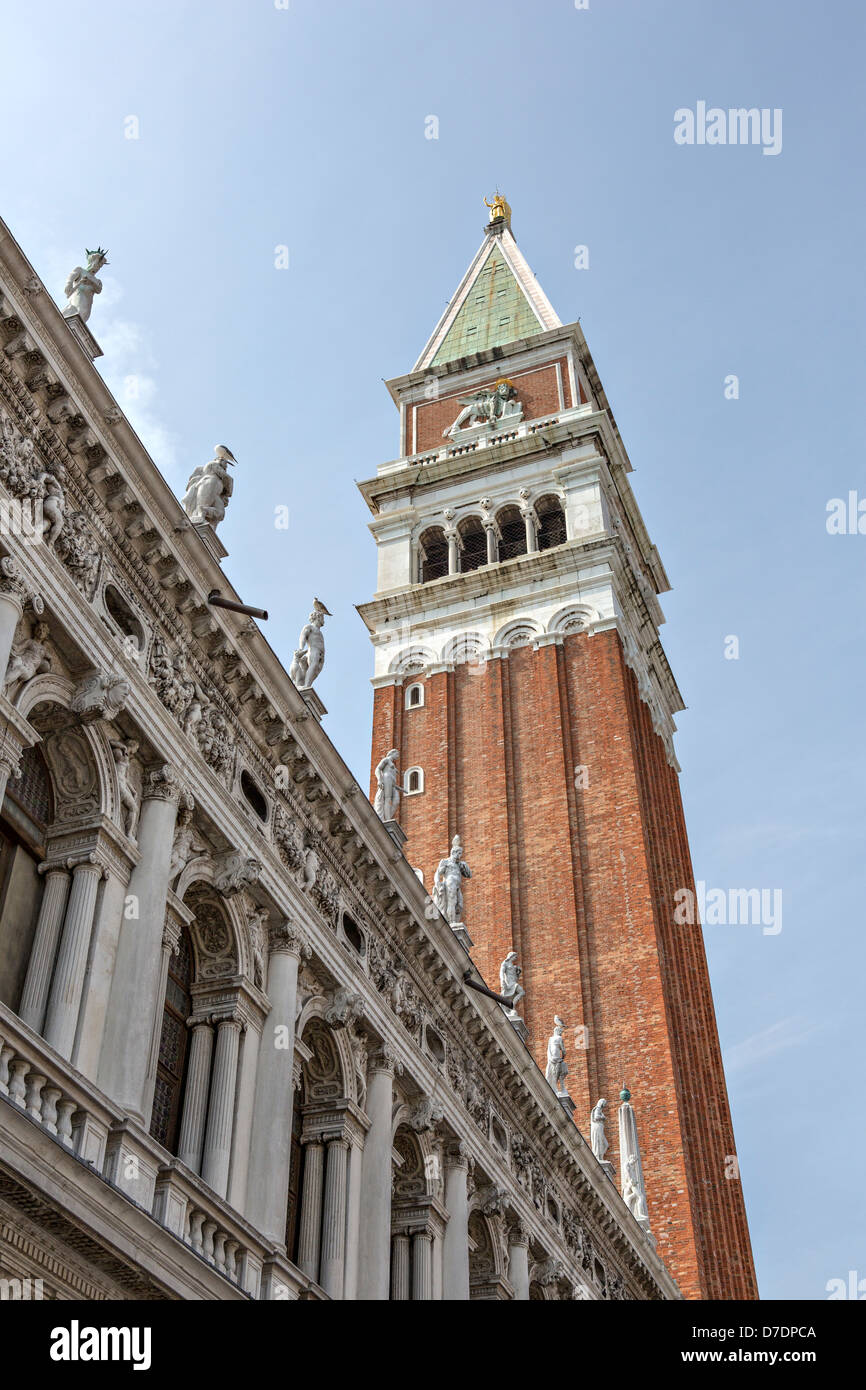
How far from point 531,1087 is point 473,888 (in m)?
17.8

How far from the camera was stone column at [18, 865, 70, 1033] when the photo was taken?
1389 centimetres

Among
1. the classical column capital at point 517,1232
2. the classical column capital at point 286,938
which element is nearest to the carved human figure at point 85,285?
the classical column capital at point 286,938

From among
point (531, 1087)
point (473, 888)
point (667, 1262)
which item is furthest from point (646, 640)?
point (531, 1087)


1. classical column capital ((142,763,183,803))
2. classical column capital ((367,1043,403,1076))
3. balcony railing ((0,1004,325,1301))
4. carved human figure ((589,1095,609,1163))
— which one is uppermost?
carved human figure ((589,1095,609,1163))

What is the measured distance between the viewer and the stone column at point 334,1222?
704 inches

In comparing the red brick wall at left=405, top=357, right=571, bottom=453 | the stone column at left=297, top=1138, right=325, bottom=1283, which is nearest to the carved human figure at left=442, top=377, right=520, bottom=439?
the red brick wall at left=405, top=357, right=571, bottom=453

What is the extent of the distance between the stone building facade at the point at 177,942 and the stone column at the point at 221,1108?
31 mm

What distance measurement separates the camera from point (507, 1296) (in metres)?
23.5

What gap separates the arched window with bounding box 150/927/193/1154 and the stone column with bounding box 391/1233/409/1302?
18.3 feet

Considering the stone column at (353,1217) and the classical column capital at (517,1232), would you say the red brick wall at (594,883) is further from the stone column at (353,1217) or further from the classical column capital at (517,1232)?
the stone column at (353,1217)

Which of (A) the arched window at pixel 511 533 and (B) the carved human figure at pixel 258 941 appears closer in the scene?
(B) the carved human figure at pixel 258 941

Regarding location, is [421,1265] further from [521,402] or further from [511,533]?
[521,402]

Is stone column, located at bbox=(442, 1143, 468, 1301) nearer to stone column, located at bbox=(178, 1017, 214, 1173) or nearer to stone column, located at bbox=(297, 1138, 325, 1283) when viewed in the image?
stone column, located at bbox=(297, 1138, 325, 1283)
